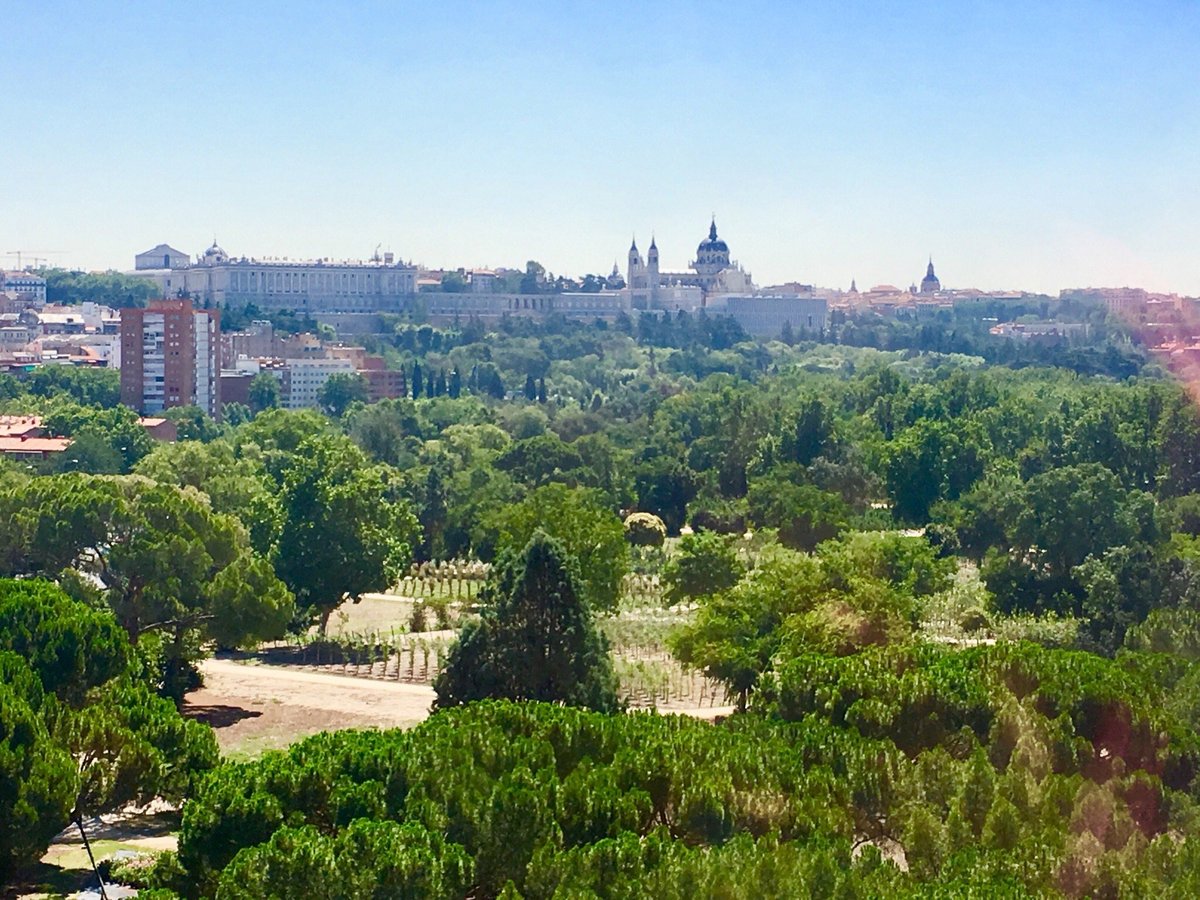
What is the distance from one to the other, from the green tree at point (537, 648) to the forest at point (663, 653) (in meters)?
0.04

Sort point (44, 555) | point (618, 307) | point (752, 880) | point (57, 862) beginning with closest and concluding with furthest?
point (752, 880)
point (57, 862)
point (44, 555)
point (618, 307)

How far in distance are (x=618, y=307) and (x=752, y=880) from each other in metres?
164

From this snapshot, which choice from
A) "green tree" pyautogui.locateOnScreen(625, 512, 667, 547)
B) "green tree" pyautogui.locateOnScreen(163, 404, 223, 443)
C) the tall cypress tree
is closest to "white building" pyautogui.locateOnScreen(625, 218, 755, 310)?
the tall cypress tree

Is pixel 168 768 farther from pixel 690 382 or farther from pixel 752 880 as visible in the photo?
pixel 690 382

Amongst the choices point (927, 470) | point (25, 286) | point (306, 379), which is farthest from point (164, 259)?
point (927, 470)

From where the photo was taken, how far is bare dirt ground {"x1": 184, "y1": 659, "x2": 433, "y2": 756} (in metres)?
29.2

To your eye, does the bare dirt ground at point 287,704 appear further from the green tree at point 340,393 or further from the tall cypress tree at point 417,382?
the tall cypress tree at point 417,382

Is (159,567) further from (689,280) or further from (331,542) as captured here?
(689,280)

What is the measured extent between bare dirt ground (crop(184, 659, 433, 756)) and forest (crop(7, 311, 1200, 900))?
2.68 feet

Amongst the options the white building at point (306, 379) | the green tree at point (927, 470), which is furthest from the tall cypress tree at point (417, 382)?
the green tree at point (927, 470)

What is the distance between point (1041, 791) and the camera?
65.3ft

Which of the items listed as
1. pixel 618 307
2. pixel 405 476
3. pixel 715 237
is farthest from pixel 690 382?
pixel 715 237

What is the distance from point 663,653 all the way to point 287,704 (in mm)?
8263

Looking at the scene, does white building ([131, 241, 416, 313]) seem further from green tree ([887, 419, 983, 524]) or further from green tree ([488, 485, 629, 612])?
green tree ([488, 485, 629, 612])
